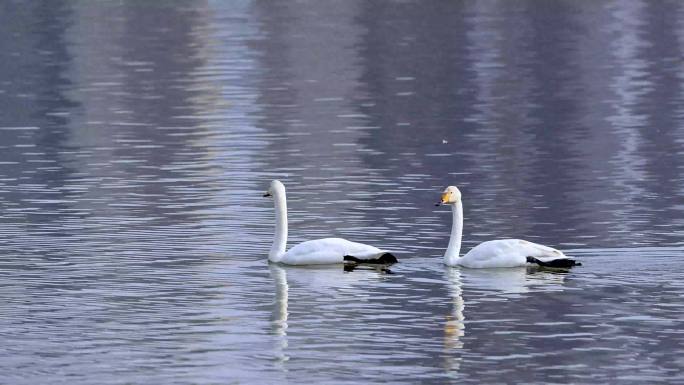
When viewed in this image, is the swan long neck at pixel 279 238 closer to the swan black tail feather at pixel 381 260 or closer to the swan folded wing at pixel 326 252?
the swan folded wing at pixel 326 252

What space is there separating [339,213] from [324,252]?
16.9 ft

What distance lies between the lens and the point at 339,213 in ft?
94.3

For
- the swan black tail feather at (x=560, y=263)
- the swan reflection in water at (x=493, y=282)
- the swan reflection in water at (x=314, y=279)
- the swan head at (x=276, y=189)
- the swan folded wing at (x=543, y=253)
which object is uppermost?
the swan head at (x=276, y=189)

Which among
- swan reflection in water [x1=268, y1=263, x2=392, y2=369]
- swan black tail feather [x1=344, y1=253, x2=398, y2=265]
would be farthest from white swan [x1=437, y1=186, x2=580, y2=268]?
swan reflection in water [x1=268, y1=263, x2=392, y2=369]

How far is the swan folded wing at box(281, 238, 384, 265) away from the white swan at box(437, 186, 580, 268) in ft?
3.14

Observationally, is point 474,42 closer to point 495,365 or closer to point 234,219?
point 234,219

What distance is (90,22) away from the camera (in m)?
94.4

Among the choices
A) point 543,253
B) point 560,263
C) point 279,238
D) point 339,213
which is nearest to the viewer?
point 560,263

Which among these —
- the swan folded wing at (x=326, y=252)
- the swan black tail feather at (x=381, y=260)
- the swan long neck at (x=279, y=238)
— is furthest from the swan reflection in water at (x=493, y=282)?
the swan long neck at (x=279, y=238)

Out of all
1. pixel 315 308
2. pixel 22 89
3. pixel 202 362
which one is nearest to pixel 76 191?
pixel 315 308

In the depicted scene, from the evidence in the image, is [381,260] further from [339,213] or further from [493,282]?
[339,213]

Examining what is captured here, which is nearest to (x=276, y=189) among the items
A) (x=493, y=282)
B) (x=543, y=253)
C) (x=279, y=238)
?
(x=279, y=238)

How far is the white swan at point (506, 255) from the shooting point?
2269 centimetres

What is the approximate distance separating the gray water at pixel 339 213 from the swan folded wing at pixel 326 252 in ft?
1.00
